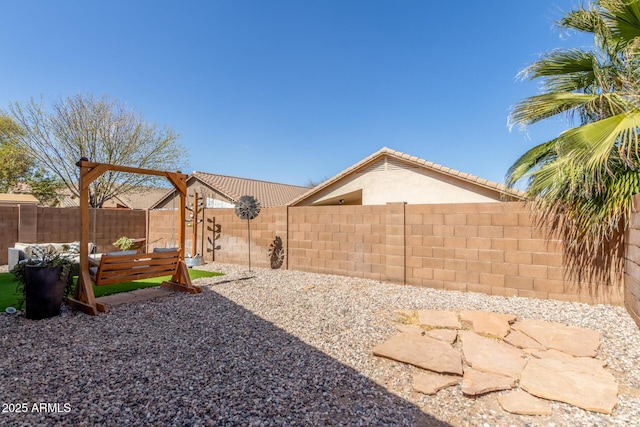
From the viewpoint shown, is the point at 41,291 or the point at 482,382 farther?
the point at 41,291

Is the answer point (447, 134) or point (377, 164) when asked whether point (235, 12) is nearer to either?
point (377, 164)

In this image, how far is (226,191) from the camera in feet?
58.5

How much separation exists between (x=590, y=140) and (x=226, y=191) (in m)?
16.6

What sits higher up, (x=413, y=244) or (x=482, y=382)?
(x=413, y=244)

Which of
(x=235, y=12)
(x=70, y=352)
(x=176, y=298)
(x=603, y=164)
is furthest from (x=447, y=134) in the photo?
(x=70, y=352)

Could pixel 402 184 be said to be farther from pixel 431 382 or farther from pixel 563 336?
pixel 431 382

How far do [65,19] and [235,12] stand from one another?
4.66 metres

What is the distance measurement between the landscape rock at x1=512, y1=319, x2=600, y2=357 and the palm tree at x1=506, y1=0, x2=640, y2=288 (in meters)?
1.68

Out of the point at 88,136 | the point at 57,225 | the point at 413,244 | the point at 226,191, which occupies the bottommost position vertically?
the point at 413,244

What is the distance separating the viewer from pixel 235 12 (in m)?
9.59

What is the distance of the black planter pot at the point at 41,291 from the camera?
4461mm

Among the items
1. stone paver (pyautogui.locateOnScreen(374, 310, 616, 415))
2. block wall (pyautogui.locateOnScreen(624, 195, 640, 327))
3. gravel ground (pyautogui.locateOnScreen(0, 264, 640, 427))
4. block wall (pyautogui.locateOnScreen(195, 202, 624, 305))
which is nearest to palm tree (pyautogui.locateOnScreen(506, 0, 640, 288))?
block wall (pyautogui.locateOnScreen(624, 195, 640, 327))

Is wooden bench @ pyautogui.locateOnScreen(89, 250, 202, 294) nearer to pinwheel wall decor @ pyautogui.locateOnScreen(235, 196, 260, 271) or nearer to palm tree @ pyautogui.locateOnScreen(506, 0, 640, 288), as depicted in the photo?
pinwheel wall decor @ pyautogui.locateOnScreen(235, 196, 260, 271)

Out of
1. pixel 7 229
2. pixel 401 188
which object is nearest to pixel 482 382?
pixel 401 188
